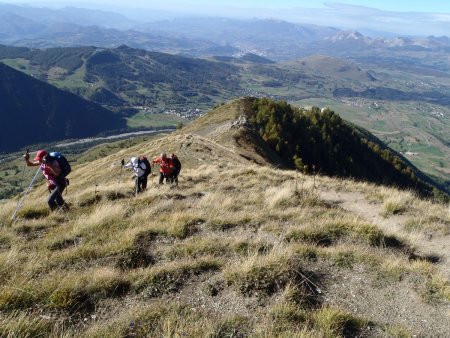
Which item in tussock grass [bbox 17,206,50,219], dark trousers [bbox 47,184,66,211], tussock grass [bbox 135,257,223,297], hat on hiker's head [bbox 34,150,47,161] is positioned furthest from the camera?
hat on hiker's head [bbox 34,150,47,161]

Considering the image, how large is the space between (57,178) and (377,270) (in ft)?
31.7

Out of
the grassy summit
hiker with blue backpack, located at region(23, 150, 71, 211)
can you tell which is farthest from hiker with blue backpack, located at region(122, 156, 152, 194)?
hiker with blue backpack, located at region(23, 150, 71, 211)

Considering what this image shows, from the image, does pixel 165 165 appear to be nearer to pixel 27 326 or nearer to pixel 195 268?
pixel 195 268

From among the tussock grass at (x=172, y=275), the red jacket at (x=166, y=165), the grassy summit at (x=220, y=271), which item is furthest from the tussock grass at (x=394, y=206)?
the red jacket at (x=166, y=165)

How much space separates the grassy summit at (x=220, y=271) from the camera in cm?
589

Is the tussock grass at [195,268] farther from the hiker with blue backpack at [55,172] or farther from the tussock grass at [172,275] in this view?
the hiker with blue backpack at [55,172]

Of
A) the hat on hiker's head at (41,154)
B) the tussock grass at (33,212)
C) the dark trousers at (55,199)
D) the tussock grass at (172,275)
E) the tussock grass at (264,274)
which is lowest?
the tussock grass at (33,212)

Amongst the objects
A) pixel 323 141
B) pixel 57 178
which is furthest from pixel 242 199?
pixel 323 141

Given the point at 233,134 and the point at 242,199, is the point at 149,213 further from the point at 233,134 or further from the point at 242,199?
the point at 233,134

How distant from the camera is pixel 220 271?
7.62 m

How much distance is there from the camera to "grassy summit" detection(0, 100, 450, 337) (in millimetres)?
5886

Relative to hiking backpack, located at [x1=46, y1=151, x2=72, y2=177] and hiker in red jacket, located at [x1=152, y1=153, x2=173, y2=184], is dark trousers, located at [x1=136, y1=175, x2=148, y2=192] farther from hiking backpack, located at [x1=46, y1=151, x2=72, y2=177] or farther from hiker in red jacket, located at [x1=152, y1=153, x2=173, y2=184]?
hiking backpack, located at [x1=46, y1=151, x2=72, y2=177]

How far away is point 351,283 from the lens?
776 centimetres

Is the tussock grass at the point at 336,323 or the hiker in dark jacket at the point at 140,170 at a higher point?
the tussock grass at the point at 336,323
